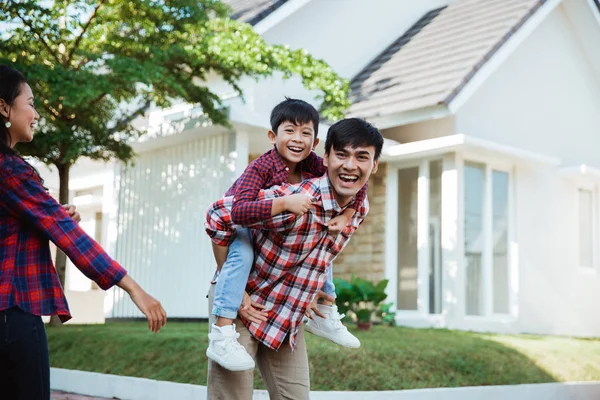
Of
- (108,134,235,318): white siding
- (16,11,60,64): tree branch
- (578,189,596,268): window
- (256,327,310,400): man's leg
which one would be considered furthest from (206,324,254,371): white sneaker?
(578,189,596,268): window

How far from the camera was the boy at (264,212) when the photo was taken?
315 centimetres

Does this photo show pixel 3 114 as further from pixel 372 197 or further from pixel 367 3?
pixel 367 3

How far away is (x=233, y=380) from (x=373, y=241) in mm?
10249

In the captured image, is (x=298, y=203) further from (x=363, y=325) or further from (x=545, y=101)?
(x=545, y=101)

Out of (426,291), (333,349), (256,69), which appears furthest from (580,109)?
(333,349)

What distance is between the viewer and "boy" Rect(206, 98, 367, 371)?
3148 millimetres

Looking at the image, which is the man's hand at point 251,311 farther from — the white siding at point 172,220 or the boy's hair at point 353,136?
the white siding at point 172,220

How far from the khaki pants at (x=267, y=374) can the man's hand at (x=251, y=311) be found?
0.05 metres

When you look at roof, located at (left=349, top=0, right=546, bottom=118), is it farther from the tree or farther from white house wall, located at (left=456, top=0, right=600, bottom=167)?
the tree

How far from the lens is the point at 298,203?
123 inches

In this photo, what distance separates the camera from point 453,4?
55.2ft

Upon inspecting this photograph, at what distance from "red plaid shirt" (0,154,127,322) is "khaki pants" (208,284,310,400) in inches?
33.9

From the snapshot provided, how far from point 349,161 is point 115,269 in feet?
3.40

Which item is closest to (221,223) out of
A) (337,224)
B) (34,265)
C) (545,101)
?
(337,224)
